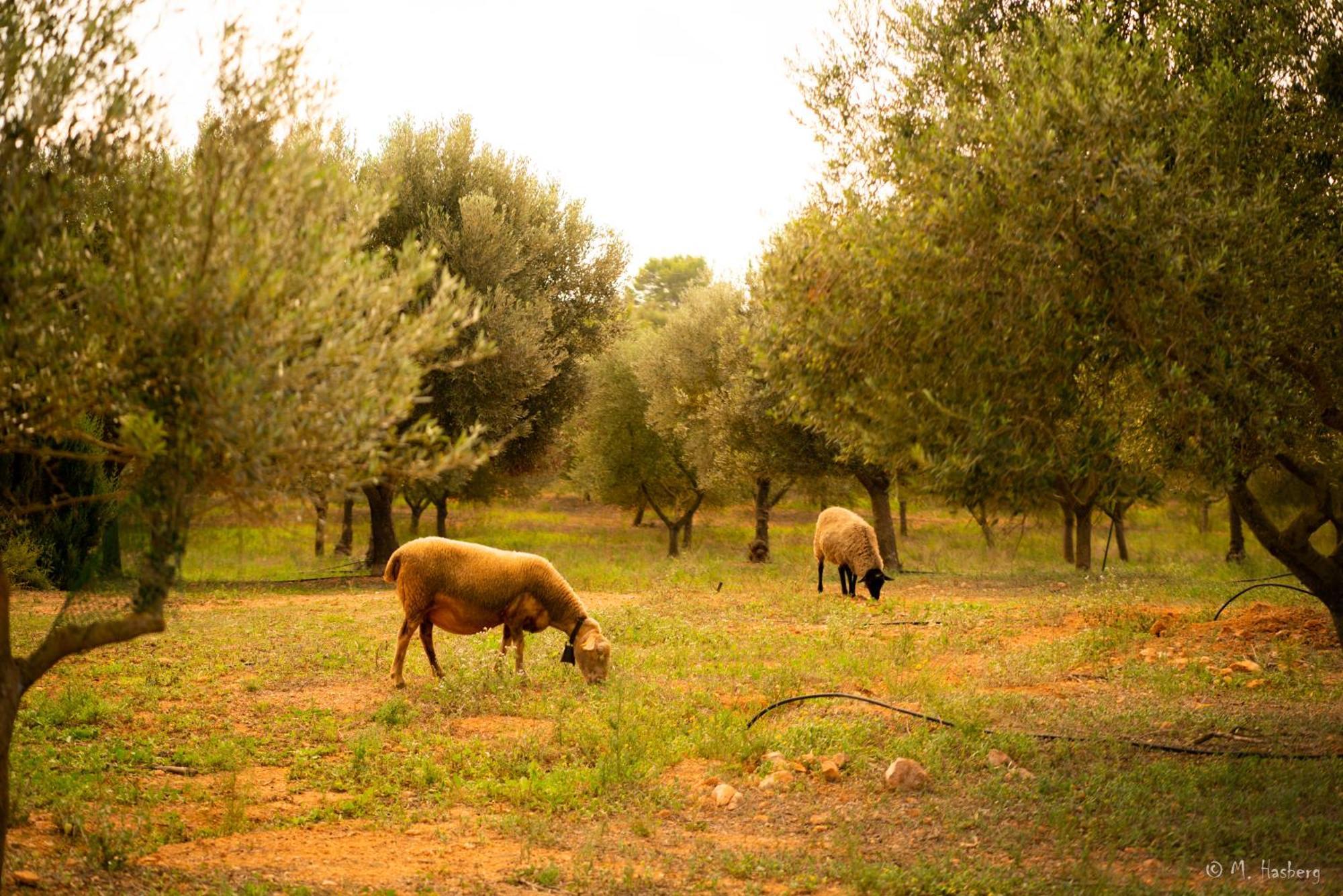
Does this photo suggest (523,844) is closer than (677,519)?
Yes

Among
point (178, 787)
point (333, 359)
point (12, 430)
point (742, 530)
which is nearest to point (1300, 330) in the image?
point (333, 359)

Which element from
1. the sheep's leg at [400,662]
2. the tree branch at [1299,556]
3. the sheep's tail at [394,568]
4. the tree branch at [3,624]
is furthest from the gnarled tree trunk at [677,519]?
the tree branch at [3,624]

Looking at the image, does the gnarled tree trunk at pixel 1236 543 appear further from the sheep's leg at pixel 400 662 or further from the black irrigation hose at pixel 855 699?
the sheep's leg at pixel 400 662

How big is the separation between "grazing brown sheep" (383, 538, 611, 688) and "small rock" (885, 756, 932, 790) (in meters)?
4.99

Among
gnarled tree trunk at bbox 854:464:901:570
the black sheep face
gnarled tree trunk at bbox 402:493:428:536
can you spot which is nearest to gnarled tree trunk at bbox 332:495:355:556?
gnarled tree trunk at bbox 402:493:428:536

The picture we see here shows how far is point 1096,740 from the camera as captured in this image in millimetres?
10656

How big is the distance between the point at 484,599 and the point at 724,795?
18.8 ft

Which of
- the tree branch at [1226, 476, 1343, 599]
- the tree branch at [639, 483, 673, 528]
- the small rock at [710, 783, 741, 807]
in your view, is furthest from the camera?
the tree branch at [639, 483, 673, 528]

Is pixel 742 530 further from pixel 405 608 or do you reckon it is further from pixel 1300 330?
pixel 1300 330

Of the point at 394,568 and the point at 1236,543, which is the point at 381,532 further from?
the point at 1236,543

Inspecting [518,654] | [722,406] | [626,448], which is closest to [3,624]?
[518,654]

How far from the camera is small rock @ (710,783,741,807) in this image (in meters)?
9.30

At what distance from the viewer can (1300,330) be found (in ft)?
30.8

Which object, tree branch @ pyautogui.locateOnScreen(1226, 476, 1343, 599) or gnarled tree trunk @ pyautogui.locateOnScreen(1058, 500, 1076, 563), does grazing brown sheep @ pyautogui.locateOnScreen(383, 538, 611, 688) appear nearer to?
tree branch @ pyautogui.locateOnScreen(1226, 476, 1343, 599)
